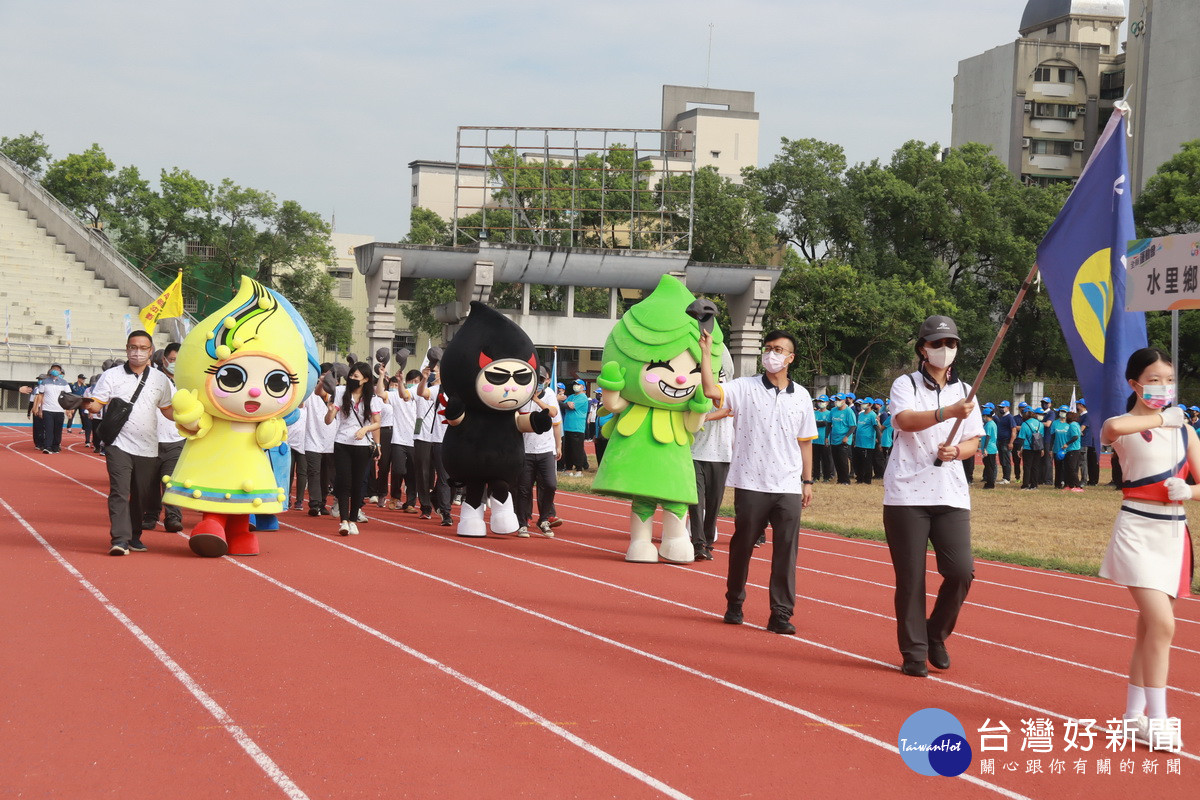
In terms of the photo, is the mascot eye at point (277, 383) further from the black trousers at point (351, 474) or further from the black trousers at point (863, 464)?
the black trousers at point (863, 464)

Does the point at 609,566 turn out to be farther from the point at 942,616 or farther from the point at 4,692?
the point at 4,692

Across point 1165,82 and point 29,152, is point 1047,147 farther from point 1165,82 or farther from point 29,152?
point 29,152

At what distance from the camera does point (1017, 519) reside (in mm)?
18625

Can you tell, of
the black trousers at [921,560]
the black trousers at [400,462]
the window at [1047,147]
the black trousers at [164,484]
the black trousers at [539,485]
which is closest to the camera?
the black trousers at [921,560]

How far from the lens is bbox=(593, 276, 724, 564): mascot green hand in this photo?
11609mm

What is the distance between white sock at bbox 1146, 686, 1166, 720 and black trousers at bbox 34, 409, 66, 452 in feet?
75.6

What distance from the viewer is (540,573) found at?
11.0 metres

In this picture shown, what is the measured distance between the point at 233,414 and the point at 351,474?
2595 mm

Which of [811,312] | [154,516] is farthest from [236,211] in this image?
[154,516]

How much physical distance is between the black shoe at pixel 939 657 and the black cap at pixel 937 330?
1.78 m

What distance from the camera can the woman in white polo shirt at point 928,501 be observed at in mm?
7250

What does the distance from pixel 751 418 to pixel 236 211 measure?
47.9m

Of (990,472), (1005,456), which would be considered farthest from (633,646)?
(1005,456)

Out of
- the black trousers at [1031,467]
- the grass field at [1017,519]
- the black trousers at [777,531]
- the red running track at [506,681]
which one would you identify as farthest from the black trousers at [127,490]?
the black trousers at [1031,467]
